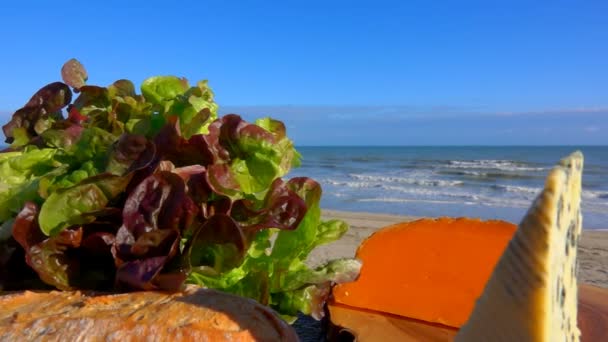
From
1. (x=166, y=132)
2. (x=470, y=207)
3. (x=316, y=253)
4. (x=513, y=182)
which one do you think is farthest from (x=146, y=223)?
(x=513, y=182)

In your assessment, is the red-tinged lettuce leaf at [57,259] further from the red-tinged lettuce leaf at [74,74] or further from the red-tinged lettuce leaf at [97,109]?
the red-tinged lettuce leaf at [74,74]

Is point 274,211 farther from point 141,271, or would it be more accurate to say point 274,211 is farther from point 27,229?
point 27,229

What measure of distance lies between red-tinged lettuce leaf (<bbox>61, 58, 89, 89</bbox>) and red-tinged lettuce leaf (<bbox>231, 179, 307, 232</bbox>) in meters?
0.82

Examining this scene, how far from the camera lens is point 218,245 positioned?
138 cm

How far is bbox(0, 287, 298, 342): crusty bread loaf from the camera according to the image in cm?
113

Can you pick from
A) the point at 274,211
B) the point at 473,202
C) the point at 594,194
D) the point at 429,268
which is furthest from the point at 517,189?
the point at 274,211

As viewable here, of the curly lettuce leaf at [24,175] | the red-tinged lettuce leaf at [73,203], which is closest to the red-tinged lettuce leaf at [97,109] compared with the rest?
the curly lettuce leaf at [24,175]

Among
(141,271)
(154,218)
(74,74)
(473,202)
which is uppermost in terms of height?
(74,74)

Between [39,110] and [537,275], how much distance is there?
168 cm

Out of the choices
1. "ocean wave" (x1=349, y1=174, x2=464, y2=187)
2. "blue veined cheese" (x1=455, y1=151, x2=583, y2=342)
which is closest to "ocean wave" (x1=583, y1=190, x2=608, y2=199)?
"ocean wave" (x1=349, y1=174, x2=464, y2=187)

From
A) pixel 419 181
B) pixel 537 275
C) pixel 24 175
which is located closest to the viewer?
pixel 537 275

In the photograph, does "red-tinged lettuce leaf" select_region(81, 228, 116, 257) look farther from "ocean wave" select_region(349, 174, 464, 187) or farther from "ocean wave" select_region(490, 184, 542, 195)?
"ocean wave" select_region(349, 174, 464, 187)

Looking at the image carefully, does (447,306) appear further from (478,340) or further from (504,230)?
(478,340)

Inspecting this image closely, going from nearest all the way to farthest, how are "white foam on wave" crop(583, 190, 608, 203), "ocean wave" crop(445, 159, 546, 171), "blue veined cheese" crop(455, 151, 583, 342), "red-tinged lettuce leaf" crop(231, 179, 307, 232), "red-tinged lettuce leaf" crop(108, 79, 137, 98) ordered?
"blue veined cheese" crop(455, 151, 583, 342) → "red-tinged lettuce leaf" crop(231, 179, 307, 232) → "red-tinged lettuce leaf" crop(108, 79, 137, 98) → "white foam on wave" crop(583, 190, 608, 203) → "ocean wave" crop(445, 159, 546, 171)
